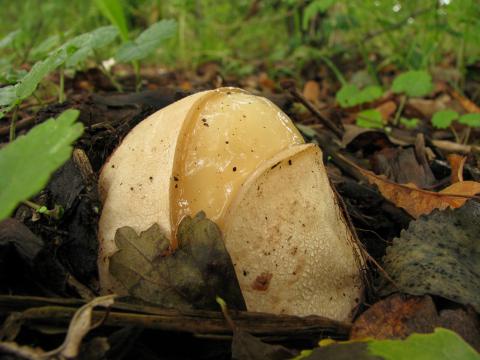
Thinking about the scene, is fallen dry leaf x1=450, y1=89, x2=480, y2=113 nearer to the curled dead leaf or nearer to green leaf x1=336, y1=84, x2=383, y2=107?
green leaf x1=336, y1=84, x2=383, y2=107

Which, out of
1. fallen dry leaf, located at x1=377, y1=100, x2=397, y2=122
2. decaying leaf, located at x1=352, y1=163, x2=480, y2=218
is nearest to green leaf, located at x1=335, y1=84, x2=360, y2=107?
fallen dry leaf, located at x1=377, y1=100, x2=397, y2=122

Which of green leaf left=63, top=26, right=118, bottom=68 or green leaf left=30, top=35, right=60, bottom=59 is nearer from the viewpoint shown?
green leaf left=63, top=26, right=118, bottom=68

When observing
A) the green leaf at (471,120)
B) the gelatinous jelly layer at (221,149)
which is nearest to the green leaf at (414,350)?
the gelatinous jelly layer at (221,149)

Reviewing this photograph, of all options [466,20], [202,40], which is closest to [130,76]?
[202,40]

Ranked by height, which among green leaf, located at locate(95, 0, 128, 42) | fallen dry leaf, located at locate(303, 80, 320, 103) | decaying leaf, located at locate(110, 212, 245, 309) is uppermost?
green leaf, located at locate(95, 0, 128, 42)

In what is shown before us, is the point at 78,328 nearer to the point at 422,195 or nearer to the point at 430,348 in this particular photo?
the point at 430,348
